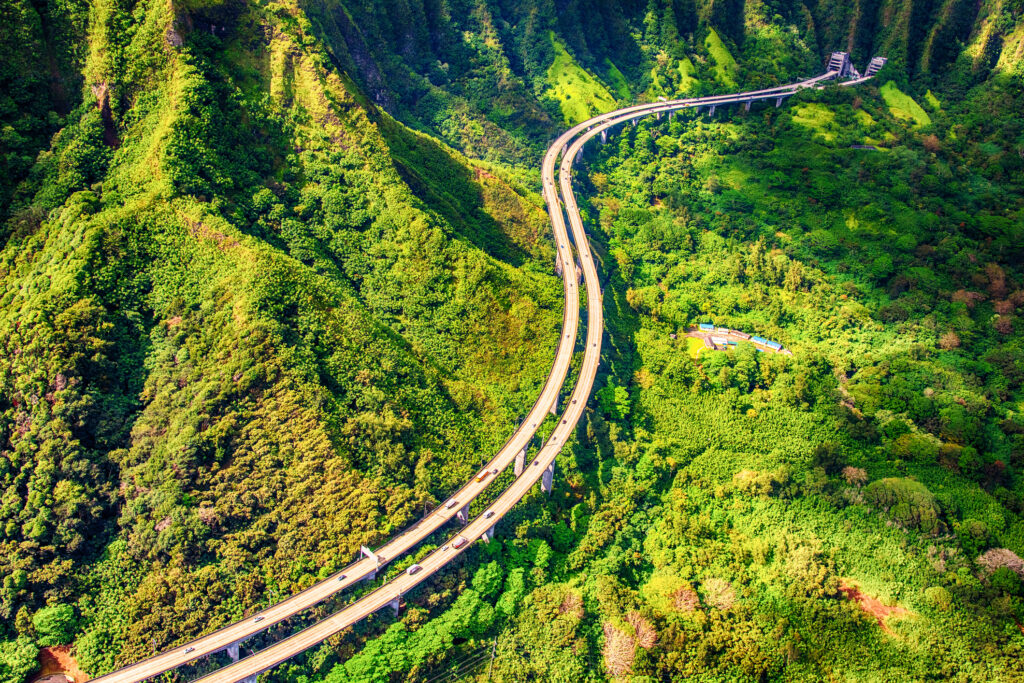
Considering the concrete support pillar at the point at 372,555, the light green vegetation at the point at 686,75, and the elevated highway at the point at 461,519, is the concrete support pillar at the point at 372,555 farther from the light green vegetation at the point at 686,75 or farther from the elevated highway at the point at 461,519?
the light green vegetation at the point at 686,75

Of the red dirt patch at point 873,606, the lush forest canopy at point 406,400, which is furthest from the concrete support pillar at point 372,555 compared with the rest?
the red dirt patch at point 873,606

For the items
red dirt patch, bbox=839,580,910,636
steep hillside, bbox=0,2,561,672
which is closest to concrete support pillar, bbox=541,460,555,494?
steep hillside, bbox=0,2,561,672

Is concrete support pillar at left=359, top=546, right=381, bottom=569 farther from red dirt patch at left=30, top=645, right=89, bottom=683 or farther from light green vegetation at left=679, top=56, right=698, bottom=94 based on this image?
light green vegetation at left=679, top=56, right=698, bottom=94

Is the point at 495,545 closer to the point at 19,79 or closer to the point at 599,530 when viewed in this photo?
the point at 599,530

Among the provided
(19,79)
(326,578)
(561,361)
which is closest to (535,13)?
(561,361)

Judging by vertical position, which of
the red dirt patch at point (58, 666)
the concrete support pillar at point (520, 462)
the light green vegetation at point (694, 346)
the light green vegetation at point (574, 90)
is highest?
the light green vegetation at point (574, 90)
